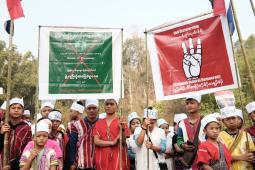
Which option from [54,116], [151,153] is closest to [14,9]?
[54,116]

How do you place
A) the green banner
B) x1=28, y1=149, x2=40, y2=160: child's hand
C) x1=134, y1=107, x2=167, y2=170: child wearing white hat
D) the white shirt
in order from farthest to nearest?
the white shirt
x1=134, y1=107, x2=167, y2=170: child wearing white hat
the green banner
x1=28, y1=149, x2=40, y2=160: child's hand

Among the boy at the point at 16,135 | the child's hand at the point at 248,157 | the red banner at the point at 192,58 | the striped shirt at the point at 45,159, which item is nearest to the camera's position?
the child's hand at the point at 248,157

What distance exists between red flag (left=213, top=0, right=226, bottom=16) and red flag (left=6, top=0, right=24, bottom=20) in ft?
10.3

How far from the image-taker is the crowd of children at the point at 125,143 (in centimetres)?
535

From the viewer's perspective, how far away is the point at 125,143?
631 cm

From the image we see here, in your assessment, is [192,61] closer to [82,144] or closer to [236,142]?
[236,142]

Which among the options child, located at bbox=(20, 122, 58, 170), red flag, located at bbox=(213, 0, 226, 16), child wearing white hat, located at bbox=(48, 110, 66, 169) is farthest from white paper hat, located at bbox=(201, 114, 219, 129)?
child wearing white hat, located at bbox=(48, 110, 66, 169)

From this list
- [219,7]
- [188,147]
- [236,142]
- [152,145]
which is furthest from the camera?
[152,145]

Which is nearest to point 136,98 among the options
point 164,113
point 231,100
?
point 164,113

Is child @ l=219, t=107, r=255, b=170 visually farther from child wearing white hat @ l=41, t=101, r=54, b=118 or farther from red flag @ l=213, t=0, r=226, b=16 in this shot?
child wearing white hat @ l=41, t=101, r=54, b=118

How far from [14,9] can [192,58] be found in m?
3.05

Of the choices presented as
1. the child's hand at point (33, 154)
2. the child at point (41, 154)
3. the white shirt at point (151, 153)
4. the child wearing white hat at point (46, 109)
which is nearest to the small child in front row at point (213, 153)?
the white shirt at point (151, 153)

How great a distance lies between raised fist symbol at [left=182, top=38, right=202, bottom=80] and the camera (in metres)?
6.05

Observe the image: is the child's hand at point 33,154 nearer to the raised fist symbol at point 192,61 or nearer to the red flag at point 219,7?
the raised fist symbol at point 192,61
